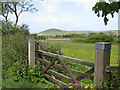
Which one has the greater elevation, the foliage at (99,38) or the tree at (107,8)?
the tree at (107,8)

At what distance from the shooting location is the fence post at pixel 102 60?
8.68 ft

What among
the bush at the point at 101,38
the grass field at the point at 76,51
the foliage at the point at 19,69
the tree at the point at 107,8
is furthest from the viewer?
the grass field at the point at 76,51

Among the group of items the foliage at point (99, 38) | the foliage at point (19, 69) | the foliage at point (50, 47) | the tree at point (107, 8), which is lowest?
the foliage at point (19, 69)

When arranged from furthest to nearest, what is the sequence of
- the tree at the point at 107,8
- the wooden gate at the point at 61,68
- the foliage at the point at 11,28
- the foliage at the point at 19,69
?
the foliage at the point at 11,28, the foliage at the point at 19,69, the wooden gate at the point at 61,68, the tree at the point at 107,8

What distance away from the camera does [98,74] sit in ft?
8.96

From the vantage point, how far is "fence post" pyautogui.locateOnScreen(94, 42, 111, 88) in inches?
104

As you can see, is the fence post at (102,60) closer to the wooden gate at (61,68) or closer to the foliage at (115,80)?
the foliage at (115,80)

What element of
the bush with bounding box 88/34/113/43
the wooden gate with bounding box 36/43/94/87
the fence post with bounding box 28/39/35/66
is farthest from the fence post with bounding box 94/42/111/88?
the fence post with bounding box 28/39/35/66

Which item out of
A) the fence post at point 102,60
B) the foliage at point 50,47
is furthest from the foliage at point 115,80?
the foliage at point 50,47

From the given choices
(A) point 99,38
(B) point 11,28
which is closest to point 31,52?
(A) point 99,38

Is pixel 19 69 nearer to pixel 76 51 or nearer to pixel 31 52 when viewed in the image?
pixel 31 52

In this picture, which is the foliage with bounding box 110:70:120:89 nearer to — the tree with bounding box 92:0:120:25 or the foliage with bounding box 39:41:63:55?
the tree with bounding box 92:0:120:25

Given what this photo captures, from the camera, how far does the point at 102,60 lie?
2.66m

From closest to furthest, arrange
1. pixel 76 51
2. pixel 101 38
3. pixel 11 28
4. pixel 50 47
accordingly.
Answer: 1. pixel 101 38
2. pixel 50 47
3. pixel 76 51
4. pixel 11 28
